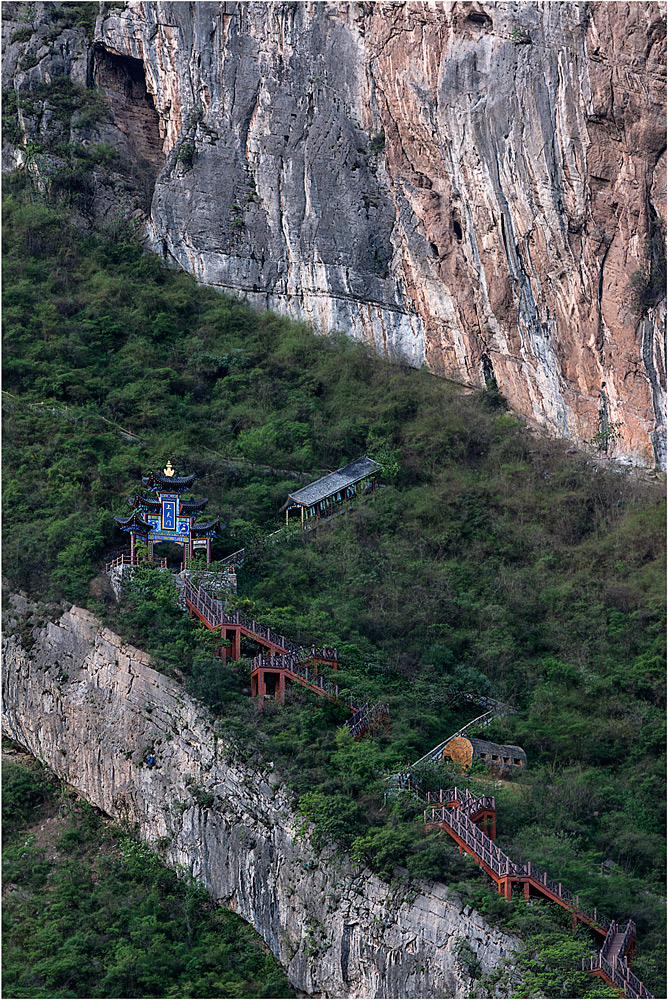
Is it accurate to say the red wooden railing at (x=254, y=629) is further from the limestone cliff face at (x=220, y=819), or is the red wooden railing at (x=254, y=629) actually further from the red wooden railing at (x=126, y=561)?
the red wooden railing at (x=126, y=561)

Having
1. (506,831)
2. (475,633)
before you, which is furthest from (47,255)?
(506,831)

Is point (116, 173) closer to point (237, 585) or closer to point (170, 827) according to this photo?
point (237, 585)

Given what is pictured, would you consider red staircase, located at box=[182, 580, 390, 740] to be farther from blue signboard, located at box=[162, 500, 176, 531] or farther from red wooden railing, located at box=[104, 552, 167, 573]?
blue signboard, located at box=[162, 500, 176, 531]

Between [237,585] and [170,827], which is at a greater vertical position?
[237,585]

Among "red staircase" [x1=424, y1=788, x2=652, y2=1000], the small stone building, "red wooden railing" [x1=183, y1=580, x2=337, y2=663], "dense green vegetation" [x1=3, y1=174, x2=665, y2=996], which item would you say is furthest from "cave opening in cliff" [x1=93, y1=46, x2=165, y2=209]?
"red staircase" [x1=424, y1=788, x2=652, y2=1000]

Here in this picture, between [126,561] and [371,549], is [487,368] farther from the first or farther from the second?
[126,561]

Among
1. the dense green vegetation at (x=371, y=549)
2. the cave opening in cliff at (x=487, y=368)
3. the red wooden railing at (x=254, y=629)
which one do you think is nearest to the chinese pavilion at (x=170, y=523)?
the dense green vegetation at (x=371, y=549)
